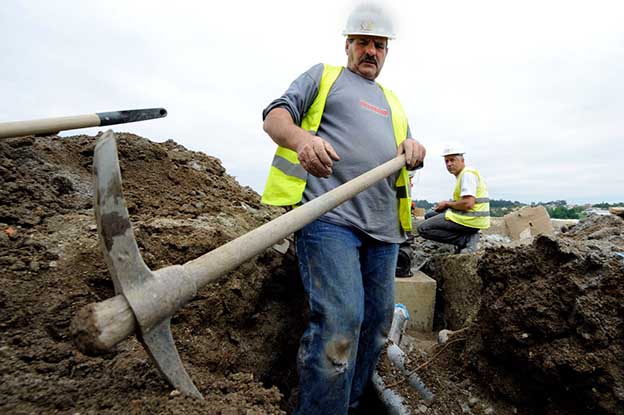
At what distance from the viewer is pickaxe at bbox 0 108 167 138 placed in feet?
7.16

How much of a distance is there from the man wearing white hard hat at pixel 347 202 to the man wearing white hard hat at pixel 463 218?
3588 mm

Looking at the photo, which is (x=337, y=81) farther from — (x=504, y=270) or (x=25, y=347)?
(x=25, y=347)

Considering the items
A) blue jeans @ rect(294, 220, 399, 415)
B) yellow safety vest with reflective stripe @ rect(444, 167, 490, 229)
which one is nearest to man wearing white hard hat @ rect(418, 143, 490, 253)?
yellow safety vest with reflective stripe @ rect(444, 167, 490, 229)

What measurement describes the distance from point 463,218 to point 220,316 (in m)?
4.59

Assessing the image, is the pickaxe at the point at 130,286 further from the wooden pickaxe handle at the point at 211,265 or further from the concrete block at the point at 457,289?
the concrete block at the point at 457,289

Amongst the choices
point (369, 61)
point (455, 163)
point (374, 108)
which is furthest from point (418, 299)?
point (369, 61)

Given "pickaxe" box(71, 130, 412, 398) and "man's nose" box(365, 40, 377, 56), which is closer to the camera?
"pickaxe" box(71, 130, 412, 398)

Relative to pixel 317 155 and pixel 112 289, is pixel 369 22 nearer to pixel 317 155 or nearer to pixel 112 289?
pixel 317 155

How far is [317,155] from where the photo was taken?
68.0 inches

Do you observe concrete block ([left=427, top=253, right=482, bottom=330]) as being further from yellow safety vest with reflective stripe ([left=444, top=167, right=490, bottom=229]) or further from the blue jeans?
the blue jeans

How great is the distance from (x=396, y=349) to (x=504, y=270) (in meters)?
0.99

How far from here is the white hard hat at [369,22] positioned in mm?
2383

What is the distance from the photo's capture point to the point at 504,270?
2.31 metres

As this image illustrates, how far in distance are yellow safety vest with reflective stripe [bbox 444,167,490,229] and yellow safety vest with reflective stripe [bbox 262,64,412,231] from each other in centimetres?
370
